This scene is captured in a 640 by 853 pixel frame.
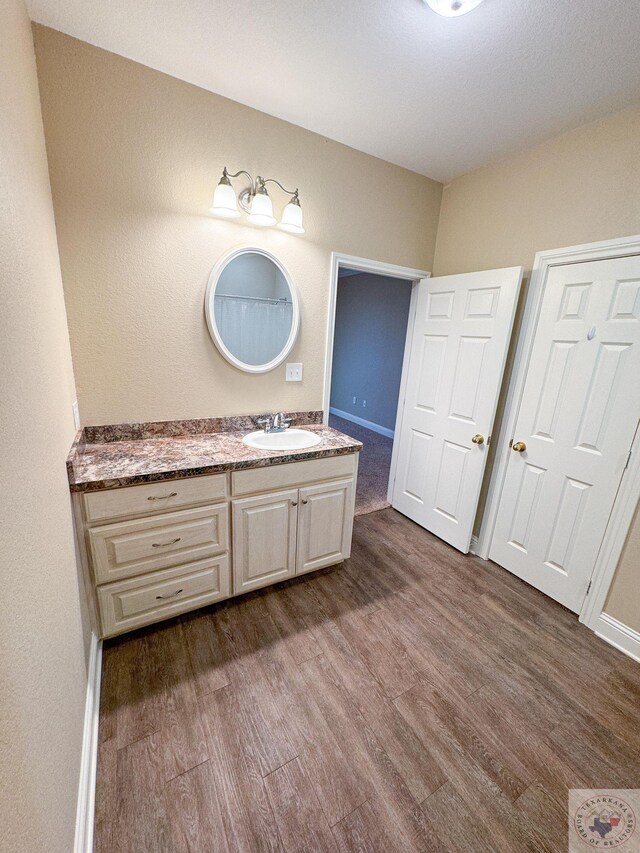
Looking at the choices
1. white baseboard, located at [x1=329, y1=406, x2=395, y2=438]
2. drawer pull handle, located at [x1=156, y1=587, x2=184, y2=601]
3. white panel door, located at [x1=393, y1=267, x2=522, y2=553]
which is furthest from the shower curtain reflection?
white baseboard, located at [x1=329, y1=406, x2=395, y2=438]

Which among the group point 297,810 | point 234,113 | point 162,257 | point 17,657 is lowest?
point 297,810

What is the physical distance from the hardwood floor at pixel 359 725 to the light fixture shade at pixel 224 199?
2025mm

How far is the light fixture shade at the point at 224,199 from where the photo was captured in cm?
164

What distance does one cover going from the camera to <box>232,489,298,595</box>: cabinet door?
1.74m

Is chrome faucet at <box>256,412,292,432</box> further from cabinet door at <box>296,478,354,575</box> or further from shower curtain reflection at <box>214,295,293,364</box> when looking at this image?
cabinet door at <box>296,478,354,575</box>

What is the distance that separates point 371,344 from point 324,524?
392 cm

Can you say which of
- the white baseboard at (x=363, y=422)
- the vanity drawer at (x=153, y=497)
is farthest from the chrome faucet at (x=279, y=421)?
the white baseboard at (x=363, y=422)

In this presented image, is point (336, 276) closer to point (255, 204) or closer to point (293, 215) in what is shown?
point (293, 215)

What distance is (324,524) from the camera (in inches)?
79.0

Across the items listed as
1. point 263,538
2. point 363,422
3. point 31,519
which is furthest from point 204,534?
point 363,422

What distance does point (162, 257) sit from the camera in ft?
5.65

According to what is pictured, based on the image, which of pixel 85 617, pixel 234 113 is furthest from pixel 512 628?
pixel 234 113

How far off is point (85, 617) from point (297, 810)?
3.30ft

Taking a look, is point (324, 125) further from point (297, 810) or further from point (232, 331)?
point (297, 810)
